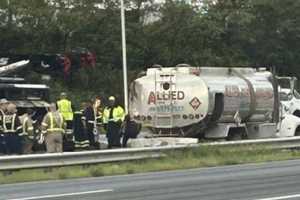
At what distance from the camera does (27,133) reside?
22.0 m

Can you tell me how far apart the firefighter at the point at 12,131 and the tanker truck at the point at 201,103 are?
6494 millimetres

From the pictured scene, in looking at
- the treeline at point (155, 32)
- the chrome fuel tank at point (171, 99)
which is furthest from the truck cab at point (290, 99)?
the treeline at point (155, 32)

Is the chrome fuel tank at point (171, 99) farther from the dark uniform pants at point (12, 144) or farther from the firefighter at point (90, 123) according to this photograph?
the dark uniform pants at point (12, 144)

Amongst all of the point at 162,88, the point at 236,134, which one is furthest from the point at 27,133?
the point at 236,134

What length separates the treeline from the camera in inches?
1663

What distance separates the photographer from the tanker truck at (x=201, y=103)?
26.2 m

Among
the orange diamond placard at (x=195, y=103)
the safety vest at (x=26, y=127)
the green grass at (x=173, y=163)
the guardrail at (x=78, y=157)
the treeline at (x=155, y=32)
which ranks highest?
the treeline at (x=155, y=32)

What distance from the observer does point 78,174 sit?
17359mm

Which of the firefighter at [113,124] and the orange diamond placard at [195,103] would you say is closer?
the firefighter at [113,124]

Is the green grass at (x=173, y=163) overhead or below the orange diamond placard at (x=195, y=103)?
below

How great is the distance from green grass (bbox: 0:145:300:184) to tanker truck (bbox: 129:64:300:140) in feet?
12.5

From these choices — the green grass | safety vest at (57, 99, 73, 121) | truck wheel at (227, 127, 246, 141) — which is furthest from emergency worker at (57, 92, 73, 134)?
truck wheel at (227, 127, 246, 141)

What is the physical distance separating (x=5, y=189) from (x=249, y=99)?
14.3 m

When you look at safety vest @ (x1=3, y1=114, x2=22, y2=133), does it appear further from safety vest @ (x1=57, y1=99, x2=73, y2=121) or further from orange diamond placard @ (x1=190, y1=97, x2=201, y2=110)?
orange diamond placard @ (x1=190, y1=97, x2=201, y2=110)
